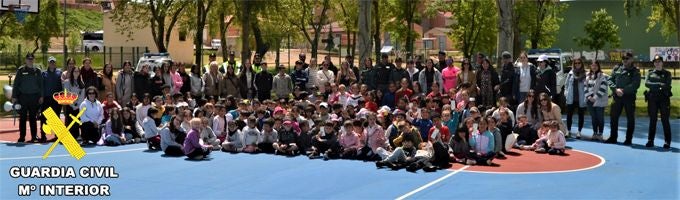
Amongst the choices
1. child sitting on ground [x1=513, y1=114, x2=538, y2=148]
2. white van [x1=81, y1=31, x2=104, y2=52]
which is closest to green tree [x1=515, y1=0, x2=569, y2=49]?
child sitting on ground [x1=513, y1=114, x2=538, y2=148]

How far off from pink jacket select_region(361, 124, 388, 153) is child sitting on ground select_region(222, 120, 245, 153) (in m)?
2.33

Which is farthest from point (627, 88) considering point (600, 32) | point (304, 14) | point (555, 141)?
point (600, 32)

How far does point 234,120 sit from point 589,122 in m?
8.82

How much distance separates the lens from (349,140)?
12242 mm

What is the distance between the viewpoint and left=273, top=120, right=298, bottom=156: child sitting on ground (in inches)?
495

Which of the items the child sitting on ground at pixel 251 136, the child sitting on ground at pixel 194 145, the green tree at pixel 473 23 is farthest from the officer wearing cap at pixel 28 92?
the green tree at pixel 473 23

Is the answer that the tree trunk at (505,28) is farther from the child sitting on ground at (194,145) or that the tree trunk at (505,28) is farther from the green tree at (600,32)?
the green tree at (600,32)

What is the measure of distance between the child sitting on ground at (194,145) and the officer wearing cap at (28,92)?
362 cm

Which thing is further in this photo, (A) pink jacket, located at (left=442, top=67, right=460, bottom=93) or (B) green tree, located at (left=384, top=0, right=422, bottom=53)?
(B) green tree, located at (left=384, top=0, right=422, bottom=53)

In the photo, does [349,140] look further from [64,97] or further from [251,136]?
[64,97]

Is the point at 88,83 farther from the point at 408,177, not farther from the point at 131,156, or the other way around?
the point at 408,177

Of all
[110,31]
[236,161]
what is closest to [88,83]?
[236,161]

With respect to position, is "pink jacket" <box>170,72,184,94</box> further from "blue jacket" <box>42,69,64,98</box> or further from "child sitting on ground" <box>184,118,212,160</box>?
"child sitting on ground" <box>184,118,212,160</box>

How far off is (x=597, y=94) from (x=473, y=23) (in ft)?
95.7
